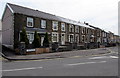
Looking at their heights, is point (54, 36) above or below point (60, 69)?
above

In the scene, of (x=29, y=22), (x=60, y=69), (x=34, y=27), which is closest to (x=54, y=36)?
(x=34, y=27)

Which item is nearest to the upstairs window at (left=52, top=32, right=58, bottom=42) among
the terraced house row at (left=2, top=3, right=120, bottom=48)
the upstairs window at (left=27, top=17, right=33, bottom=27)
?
the terraced house row at (left=2, top=3, right=120, bottom=48)

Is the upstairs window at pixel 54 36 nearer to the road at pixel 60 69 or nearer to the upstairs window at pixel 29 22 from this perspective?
the upstairs window at pixel 29 22

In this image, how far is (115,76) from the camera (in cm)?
719

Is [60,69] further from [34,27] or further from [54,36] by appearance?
[54,36]

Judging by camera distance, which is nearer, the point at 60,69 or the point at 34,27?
the point at 60,69

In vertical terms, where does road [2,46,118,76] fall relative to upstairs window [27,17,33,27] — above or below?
below

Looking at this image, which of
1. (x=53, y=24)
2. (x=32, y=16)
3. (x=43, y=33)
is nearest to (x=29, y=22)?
(x=32, y=16)

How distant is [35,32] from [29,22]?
99.5 inches

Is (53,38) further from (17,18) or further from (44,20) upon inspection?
(17,18)

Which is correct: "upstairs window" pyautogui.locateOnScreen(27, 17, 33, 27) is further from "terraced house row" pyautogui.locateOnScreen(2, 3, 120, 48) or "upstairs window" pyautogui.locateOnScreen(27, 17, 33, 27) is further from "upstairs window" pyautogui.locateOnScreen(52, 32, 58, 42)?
"upstairs window" pyautogui.locateOnScreen(52, 32, 58, 42)

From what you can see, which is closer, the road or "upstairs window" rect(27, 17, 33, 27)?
the road

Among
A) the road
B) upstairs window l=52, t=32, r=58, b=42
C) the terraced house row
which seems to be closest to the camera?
the road

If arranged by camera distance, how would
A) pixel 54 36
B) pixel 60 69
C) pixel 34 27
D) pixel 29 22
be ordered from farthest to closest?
1. pixel 54 36
2. pixel 34 27
3. pixel 29 22
4. pixel 60 69
